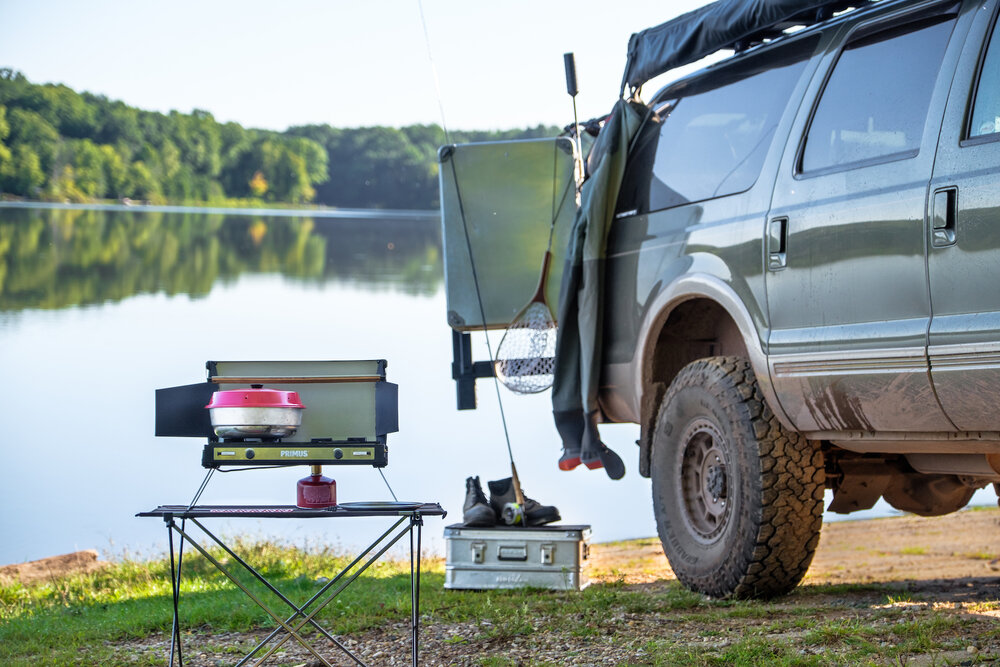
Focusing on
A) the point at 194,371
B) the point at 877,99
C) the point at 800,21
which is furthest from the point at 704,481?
the point at 194,371

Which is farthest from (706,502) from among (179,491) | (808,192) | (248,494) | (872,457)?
(179,491)

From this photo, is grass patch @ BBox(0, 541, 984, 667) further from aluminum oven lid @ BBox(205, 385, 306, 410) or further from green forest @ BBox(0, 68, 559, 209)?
green forest @ BBox(0, 68, 559, 209)

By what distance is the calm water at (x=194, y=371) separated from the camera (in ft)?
52.0

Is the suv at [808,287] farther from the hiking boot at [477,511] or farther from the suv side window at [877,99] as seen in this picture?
the hiking boot at [477,511]

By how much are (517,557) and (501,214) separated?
2.24 m

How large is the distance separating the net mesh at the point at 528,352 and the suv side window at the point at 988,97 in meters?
3.31

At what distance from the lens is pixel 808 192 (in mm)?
4625

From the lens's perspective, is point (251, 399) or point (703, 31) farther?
point (703, 31)

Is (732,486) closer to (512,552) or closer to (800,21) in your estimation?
(512,552)

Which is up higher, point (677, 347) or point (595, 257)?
point (595, 257)

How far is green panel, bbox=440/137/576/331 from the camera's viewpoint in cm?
749

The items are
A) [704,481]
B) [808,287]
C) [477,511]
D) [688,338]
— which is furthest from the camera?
[477,511]

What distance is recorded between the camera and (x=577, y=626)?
508 cm

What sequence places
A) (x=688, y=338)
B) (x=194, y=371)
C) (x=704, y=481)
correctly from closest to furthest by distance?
(x=704, y=481) < (x=688, y=338) < (x=194, y=371)
